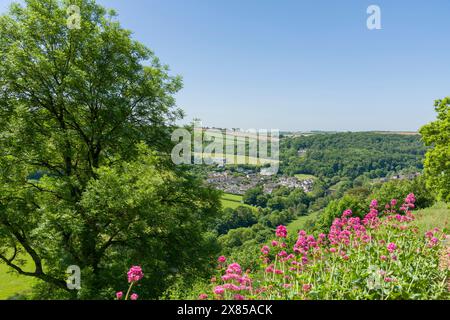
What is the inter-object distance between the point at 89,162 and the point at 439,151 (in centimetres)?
2308

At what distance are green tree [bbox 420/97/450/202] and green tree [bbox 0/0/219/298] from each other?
17282 mm

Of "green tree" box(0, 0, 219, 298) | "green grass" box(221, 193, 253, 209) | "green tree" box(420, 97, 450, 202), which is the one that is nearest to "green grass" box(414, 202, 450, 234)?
"green tree" box(420, 97, 450, 202)

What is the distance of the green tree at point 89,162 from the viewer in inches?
410

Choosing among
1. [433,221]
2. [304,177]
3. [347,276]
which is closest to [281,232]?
[347,276]

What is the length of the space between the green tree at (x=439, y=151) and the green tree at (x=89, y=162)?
17282 mm

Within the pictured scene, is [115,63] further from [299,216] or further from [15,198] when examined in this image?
[299,216]

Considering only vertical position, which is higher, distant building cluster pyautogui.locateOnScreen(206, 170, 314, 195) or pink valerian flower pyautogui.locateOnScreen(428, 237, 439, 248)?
pink valerian flower pyautogui.locateOnScreen(428, 237, 439, 248)

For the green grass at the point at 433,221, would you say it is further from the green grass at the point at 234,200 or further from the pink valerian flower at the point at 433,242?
the green grass at the point at 234,200

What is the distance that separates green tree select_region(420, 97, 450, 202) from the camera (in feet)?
66.5

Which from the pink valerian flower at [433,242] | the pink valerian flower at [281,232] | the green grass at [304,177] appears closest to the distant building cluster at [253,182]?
the green grass at [304,177]

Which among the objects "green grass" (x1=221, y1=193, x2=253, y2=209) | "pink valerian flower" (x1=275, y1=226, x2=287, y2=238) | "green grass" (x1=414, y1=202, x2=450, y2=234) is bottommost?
"green grass" (x1=221, y1=193, x2=253, y2=209)

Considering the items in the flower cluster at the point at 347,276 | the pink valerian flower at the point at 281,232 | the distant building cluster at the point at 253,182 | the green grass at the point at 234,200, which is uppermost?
the pink valerian flower at the point at 281,232

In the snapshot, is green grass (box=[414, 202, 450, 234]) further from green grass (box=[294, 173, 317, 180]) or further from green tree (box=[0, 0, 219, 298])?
green grass (box=[294, 173, 317, 180])

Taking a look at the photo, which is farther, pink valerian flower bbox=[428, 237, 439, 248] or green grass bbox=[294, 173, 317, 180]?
green grass bbox=[294, 173, 317, 180]
